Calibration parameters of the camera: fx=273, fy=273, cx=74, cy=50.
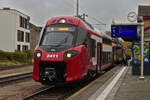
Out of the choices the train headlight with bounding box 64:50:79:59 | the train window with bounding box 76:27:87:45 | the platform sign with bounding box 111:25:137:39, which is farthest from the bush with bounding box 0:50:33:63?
the train headlight with bounding box 64:50:79:59

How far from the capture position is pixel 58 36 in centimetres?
1195

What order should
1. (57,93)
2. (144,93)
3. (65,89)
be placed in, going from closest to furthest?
(144,93) < (57,93) < (65,89)

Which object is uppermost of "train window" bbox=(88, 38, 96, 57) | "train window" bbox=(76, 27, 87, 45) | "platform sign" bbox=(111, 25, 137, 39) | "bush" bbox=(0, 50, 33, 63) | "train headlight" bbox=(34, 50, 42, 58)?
"platform sign" bbox=(111, 25, 137, 39)

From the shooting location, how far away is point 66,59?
35.7ft

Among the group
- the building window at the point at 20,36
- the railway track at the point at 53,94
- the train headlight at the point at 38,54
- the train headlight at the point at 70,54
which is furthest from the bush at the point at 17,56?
the train headlight at the point at 70,54

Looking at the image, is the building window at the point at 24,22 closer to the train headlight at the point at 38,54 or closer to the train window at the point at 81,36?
the train window at the point at 81,36

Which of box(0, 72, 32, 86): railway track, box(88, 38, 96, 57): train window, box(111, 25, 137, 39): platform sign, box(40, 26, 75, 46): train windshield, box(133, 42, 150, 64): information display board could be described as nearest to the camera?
box(40, 26, 75, 46): train windshield

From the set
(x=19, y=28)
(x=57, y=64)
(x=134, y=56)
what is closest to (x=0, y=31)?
(x=19, y=28)

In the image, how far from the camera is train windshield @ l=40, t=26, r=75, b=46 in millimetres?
11677

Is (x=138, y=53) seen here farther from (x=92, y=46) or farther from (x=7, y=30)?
(x=7, y=30)

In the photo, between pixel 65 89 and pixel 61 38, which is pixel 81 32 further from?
pixel 65 89

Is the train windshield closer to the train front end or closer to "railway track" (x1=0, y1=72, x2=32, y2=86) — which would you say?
the train front end

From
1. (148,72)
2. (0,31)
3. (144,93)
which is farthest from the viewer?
(0,31)

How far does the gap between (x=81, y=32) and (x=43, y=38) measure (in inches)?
68.0
